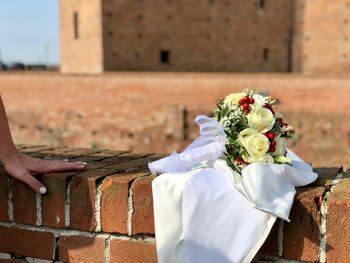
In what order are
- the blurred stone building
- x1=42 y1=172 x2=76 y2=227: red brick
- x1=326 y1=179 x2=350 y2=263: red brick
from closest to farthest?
x1=326 y1=179 x2=350 y2=263: red brick, x1=42 y1=172 x2=76 y2=227: red brick, the blurred stone building

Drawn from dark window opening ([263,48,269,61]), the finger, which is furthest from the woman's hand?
dark window opening ([263,48,269,61])

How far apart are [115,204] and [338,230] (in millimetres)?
597

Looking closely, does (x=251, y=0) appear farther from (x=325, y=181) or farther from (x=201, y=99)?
(x=325, y=181)

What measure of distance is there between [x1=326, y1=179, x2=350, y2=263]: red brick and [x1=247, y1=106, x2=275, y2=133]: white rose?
31 cm

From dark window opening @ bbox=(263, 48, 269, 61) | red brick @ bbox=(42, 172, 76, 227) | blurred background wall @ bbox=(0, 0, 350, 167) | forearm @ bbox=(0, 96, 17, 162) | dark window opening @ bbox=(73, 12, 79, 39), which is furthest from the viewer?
dark window opening @ bbox=(263, 48, 269, 61)

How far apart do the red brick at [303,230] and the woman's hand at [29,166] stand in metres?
0.69

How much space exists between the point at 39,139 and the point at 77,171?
12.5 m

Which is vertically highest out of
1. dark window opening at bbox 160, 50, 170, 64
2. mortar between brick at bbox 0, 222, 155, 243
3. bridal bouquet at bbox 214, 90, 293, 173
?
dark window opening at bbox 160, 50, 170, 64

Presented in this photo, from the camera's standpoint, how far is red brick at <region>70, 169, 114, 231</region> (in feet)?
5.10

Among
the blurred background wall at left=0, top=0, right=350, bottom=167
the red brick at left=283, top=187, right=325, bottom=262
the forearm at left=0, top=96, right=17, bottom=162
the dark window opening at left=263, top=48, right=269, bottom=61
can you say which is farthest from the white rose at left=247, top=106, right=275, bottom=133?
the dark window opening at left=263, top=48, right=269, bottom=61

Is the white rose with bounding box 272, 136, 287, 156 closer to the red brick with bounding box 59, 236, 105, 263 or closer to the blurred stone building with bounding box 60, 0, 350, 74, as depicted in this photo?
the red brick with bounding box 59, 236, 105, 263

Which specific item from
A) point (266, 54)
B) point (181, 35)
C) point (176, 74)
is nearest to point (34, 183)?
point (176, 74)

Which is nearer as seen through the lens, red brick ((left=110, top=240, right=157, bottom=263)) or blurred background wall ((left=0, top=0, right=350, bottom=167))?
red brick ((left=110, top=240, right=157, bottom=263))

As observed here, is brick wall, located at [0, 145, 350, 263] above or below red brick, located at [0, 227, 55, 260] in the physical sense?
above
